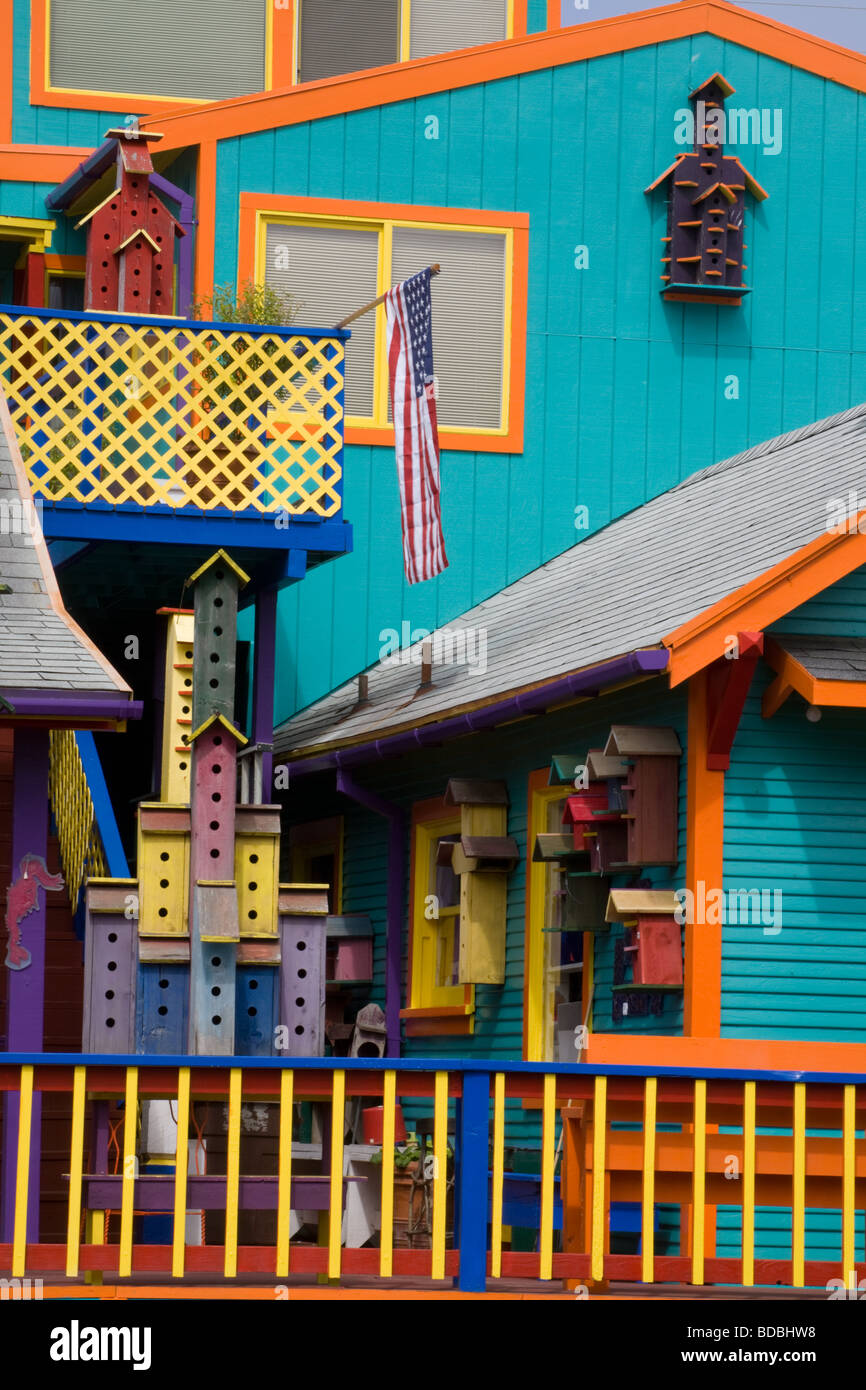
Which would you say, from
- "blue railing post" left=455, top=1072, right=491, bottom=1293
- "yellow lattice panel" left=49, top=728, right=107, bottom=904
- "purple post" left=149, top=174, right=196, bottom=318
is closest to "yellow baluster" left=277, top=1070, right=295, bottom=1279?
"blue railing post" left=455, top=1072, right=491, bottom=1293

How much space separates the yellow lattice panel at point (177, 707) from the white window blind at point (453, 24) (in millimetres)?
9478

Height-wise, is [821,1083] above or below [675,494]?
below

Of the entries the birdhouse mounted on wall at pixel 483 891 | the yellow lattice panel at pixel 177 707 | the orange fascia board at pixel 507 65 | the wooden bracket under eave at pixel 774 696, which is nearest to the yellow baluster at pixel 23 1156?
the wooden bracket under eave at pixel 774 696

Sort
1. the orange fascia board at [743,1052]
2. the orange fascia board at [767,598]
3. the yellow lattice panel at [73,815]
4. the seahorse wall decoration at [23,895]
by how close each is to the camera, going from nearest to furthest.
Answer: the orange fascia board at [743,1052]
the seahorse wall decoration at [23,895]
the orange fascia board at [767,598]
the yellow lattice panel at [73,815]

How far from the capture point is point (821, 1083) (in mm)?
9992

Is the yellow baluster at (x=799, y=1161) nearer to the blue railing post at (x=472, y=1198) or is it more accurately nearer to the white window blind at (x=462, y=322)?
the blue railing post at (x=472, y=1198)

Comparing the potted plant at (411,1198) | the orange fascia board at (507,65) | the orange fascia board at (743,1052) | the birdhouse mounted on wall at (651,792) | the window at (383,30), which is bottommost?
the potted plant at (411,1198)

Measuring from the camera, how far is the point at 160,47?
856 inches

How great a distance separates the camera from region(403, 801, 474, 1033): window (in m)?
16.0

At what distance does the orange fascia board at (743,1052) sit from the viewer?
10891 millimetres

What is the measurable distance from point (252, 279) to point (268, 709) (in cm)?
395

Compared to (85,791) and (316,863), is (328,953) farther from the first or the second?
(85,791)
